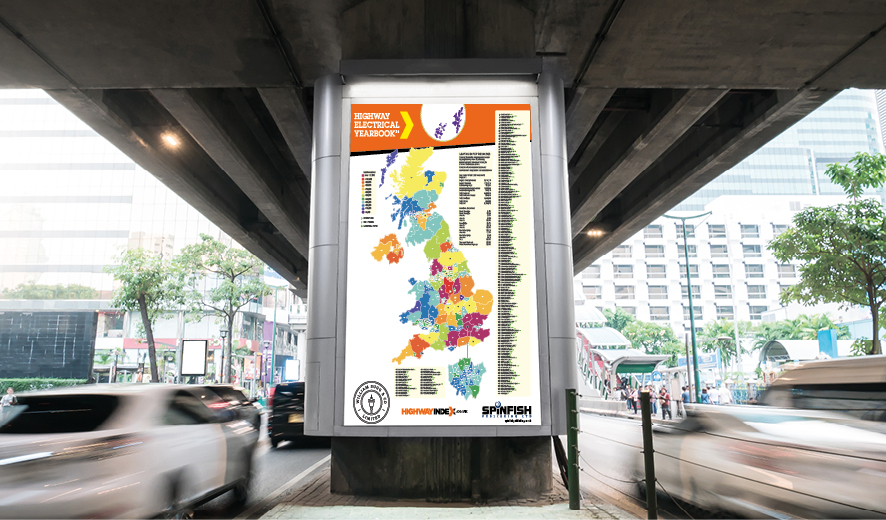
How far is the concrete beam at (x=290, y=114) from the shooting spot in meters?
10.4

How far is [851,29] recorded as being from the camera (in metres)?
6.86

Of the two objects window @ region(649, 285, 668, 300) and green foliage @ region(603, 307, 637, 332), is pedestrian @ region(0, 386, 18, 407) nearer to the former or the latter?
green foliage @ region(603, 307, 637, 332)

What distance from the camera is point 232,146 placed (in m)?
12.3

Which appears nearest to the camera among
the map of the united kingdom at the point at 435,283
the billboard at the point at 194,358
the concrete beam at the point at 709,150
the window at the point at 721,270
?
the map of the united kingdom at the point at 435,283

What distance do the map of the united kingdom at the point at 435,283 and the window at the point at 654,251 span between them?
109 metres

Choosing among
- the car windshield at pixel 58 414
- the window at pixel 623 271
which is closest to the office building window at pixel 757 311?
the window at pixel 623 271

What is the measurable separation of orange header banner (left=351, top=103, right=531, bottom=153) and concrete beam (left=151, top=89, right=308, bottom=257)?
193 inches

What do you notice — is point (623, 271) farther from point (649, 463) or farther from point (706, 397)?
point (649, 463)

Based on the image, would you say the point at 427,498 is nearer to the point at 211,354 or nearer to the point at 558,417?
the point at 558,417

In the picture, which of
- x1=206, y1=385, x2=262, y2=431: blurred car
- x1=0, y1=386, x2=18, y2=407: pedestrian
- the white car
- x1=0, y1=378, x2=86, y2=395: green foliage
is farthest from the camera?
x1=0, y1=378, x2=86, y2=395: green foliage

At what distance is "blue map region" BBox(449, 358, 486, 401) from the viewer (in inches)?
244

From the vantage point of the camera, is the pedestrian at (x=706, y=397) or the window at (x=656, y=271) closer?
the pedestrian at (x=706, y=397)

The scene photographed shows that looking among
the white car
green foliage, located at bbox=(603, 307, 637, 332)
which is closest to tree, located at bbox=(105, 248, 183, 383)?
the white car

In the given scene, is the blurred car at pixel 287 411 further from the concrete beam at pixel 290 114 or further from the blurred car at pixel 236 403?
the blurred car at pixel 236 403
